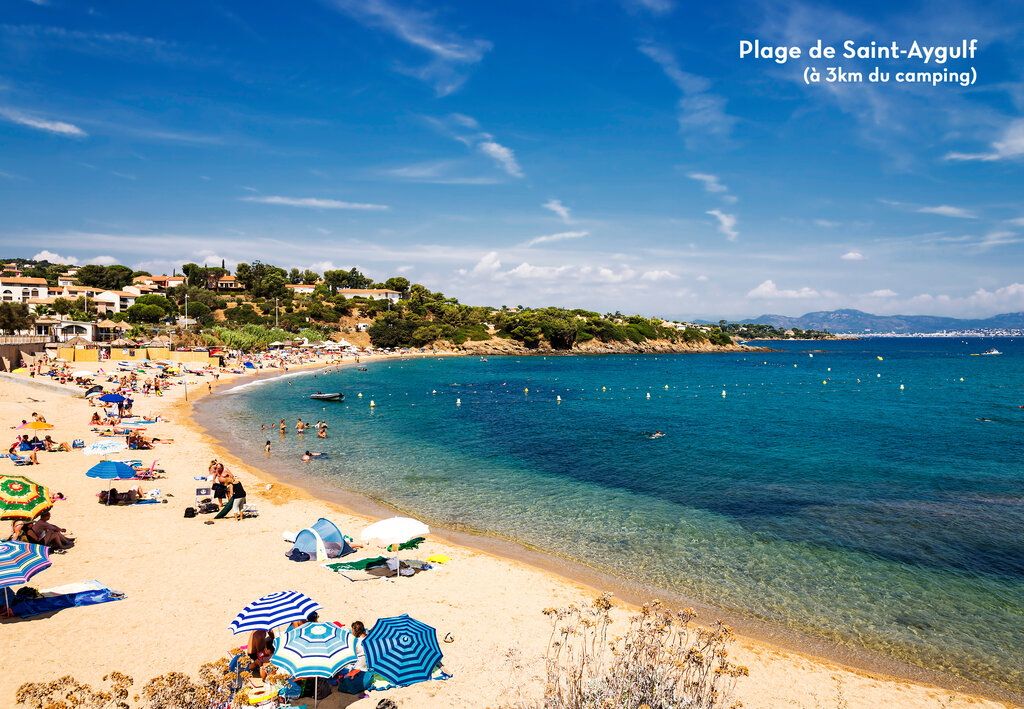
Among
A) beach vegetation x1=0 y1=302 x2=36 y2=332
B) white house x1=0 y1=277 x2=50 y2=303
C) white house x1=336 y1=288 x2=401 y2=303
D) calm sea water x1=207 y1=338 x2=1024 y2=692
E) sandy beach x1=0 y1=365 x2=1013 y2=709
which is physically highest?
white house x1=336 y1=288 x2=401 y2=303

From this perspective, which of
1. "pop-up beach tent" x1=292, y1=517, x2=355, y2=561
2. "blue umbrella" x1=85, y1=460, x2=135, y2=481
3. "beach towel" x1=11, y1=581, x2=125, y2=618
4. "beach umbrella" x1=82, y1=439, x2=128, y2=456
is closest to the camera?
"beach towel" x1=11, y1=581, x2=125, y2=618

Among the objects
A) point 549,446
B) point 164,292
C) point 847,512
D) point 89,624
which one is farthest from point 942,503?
point 164,292

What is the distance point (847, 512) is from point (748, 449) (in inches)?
436

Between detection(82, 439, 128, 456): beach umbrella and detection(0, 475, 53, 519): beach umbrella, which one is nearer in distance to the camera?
detection(0, 475, 53, 519): beach umbrella

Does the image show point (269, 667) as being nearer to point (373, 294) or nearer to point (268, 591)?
point (268, 591)

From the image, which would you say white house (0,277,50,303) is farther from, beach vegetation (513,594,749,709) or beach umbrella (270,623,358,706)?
beach vegetation (513,594,749,709)

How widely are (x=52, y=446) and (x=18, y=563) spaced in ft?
57.5

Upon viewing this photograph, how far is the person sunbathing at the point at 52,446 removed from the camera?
2253cm

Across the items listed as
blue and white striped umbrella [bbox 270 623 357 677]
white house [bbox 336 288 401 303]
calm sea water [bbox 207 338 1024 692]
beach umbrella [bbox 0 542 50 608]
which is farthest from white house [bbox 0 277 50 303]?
blue and white striped umbrella [bbox 270 623 357 677]

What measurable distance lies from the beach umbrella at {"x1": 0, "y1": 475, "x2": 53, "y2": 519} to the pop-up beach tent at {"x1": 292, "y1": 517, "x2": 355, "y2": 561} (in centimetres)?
646

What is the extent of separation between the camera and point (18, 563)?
9.33 meters

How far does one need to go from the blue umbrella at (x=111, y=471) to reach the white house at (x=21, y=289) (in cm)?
11823

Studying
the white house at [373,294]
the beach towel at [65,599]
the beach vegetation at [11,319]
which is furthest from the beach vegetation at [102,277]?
the beach towel at [65,599]

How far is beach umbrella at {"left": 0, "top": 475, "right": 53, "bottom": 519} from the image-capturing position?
43.1 feet
